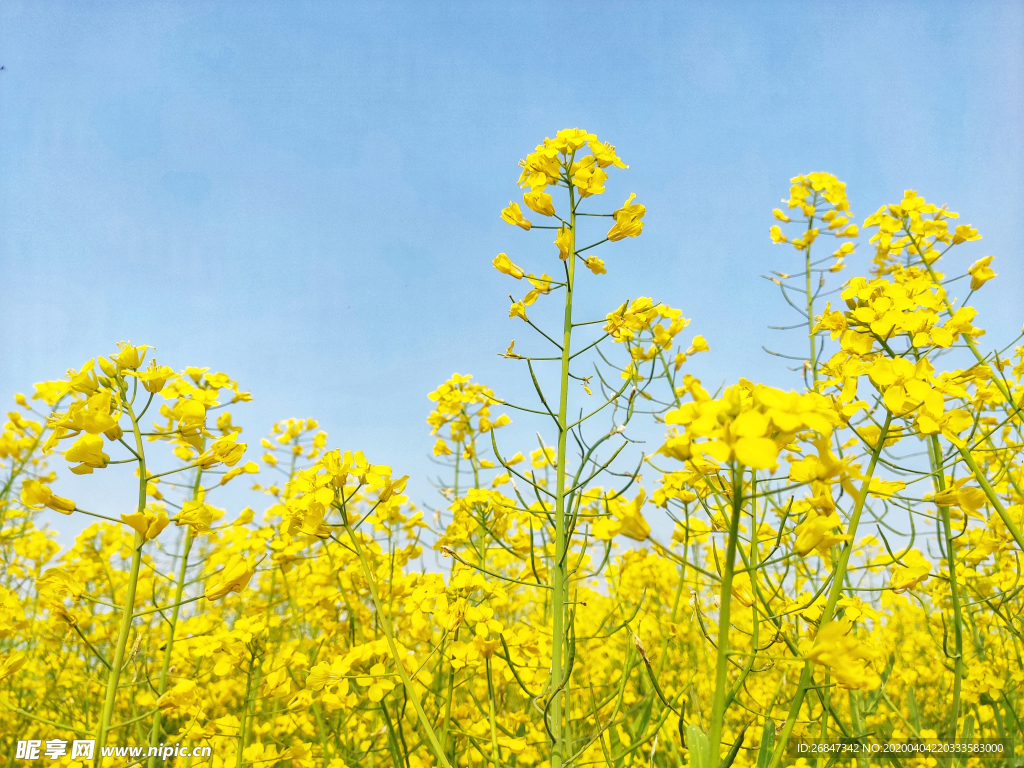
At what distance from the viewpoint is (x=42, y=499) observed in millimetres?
1688

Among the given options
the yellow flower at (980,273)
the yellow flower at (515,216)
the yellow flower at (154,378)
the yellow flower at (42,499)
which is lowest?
the yellow flower at (42,499)

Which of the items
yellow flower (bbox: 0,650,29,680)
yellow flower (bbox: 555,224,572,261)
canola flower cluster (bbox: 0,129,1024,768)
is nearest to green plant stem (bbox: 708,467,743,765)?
canola flower cluster (bbox: 0,129,1024,768)

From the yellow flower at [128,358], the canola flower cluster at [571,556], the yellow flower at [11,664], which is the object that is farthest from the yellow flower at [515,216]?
the yellow flower at [11,664]

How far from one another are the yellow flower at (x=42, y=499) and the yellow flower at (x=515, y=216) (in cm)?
154

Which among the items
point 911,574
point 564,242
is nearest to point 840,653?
point 911,574

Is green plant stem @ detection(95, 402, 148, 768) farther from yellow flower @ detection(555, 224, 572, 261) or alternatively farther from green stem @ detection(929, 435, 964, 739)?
green stem @ detection(929, 435, 964, 739)

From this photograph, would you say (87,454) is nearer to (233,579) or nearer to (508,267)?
(233,579)

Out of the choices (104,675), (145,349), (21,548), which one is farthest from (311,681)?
(21,548)

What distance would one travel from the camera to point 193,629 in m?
2.66

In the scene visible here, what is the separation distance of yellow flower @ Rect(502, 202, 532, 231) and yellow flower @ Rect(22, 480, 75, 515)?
1.54m

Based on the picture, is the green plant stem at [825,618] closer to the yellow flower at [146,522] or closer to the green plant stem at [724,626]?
the green plant stem at [724,626]

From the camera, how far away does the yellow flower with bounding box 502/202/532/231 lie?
216 cm

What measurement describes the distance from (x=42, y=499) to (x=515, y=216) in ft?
5.26

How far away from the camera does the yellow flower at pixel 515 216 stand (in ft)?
7.09
